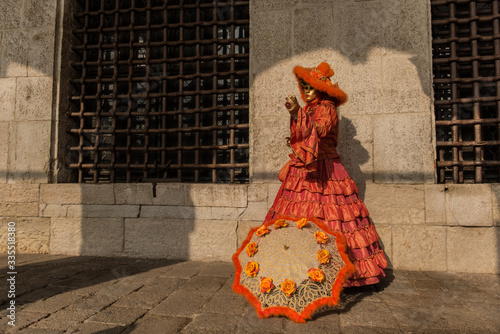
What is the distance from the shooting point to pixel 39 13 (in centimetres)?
415

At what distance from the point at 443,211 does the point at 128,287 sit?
11.2ft

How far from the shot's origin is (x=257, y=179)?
12.0 ft

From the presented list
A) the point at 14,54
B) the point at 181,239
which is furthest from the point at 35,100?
the point at 181,239

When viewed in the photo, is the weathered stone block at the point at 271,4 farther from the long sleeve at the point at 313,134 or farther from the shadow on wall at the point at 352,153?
the long sleeve at the point at 313,134

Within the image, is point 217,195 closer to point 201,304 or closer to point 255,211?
point 255,211

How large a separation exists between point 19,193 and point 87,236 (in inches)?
45.8

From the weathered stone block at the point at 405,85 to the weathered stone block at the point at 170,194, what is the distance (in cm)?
271

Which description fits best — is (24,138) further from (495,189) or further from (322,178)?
(495,189)

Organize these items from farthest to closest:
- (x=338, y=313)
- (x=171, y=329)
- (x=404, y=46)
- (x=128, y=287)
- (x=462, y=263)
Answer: (x=404, y=46), (x=462, y=263), (x=128, y=287), (x=338, y=313), (x=171, y=329)

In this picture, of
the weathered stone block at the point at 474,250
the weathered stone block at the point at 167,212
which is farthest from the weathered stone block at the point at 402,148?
the weathered stone block at the point at 167,212

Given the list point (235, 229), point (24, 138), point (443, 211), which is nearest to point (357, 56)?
point (443, 211)

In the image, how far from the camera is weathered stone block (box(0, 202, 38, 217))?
4.01 m

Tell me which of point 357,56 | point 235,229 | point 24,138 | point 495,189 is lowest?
point 235,229

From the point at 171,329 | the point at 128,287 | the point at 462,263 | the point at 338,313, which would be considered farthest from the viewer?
the point at 462,263
